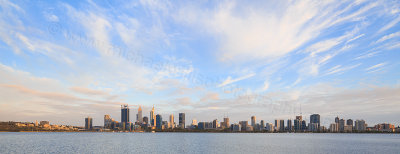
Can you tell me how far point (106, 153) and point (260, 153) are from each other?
168 feet

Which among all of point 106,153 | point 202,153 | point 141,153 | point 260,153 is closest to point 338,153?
point 260,153

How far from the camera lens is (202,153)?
298 ft

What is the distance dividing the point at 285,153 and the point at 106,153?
59.4m

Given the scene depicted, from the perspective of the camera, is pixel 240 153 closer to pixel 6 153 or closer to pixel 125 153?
pixel 125 153

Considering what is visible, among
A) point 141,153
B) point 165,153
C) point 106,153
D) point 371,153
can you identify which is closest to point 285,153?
point 371,153

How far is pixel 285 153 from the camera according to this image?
91.6 meters

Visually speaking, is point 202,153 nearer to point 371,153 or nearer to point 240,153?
point 240,153

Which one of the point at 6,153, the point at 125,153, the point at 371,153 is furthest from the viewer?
the point at 371,153

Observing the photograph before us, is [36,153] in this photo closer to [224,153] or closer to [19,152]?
[19,152]

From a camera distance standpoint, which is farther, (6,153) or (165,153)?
(165,153)

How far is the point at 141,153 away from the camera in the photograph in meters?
90.2

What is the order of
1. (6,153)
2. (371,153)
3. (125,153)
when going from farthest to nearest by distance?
(371,153) → (125,153) → (6,153)

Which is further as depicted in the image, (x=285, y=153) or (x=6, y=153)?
(x=285, y=153)

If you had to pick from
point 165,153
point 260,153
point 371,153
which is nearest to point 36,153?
point 165,153
